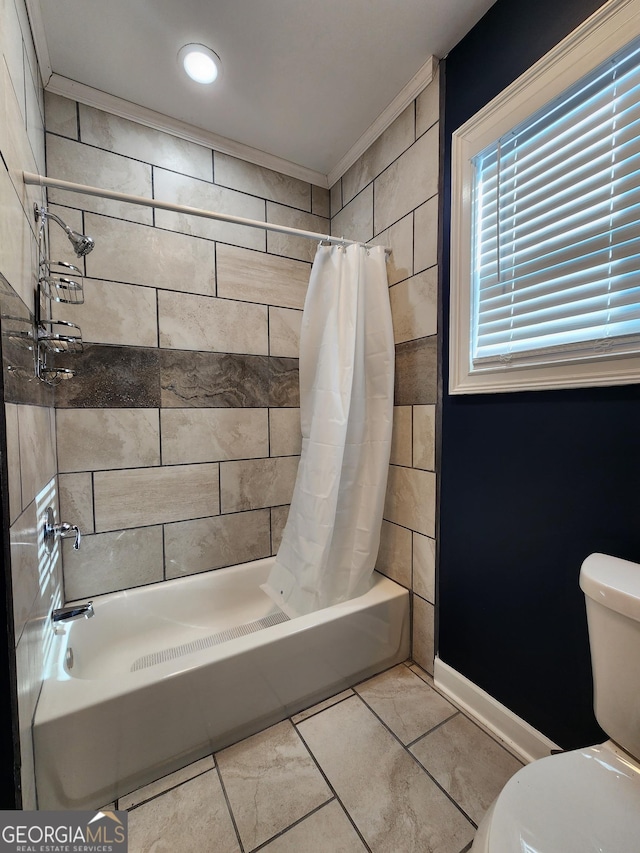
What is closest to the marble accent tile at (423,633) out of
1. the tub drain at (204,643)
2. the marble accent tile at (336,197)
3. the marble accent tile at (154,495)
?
the tub drain at (204,643)

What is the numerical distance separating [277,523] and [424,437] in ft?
3.14

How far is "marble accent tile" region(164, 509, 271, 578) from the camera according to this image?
170cm

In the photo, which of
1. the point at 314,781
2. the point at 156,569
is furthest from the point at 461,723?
the point at 156,569

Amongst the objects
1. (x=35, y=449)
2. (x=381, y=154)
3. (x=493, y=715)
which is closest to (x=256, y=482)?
(x=35, y=449)

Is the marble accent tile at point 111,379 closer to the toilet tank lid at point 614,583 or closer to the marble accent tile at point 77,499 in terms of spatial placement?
the marble accent tile at point 77,499

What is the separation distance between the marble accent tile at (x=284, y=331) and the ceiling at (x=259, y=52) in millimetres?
841

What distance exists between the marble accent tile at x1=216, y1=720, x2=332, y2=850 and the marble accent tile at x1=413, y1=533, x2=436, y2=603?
2.34ft

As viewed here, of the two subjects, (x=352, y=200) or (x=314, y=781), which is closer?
(x=314, y=781)

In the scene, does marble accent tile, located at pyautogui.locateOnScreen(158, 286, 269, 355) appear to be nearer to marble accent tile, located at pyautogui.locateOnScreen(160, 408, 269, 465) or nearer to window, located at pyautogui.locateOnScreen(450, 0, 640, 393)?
marble accent tile, located at pyautogui.locateOnScreen(160, 408, 269, 465)

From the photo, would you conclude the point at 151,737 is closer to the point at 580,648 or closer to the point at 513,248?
the point at 580,648

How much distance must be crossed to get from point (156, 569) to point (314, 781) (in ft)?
3.40

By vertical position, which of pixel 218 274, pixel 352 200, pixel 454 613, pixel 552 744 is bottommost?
pixel 552 744

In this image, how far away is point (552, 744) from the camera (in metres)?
1.08

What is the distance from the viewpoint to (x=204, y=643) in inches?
62.9
